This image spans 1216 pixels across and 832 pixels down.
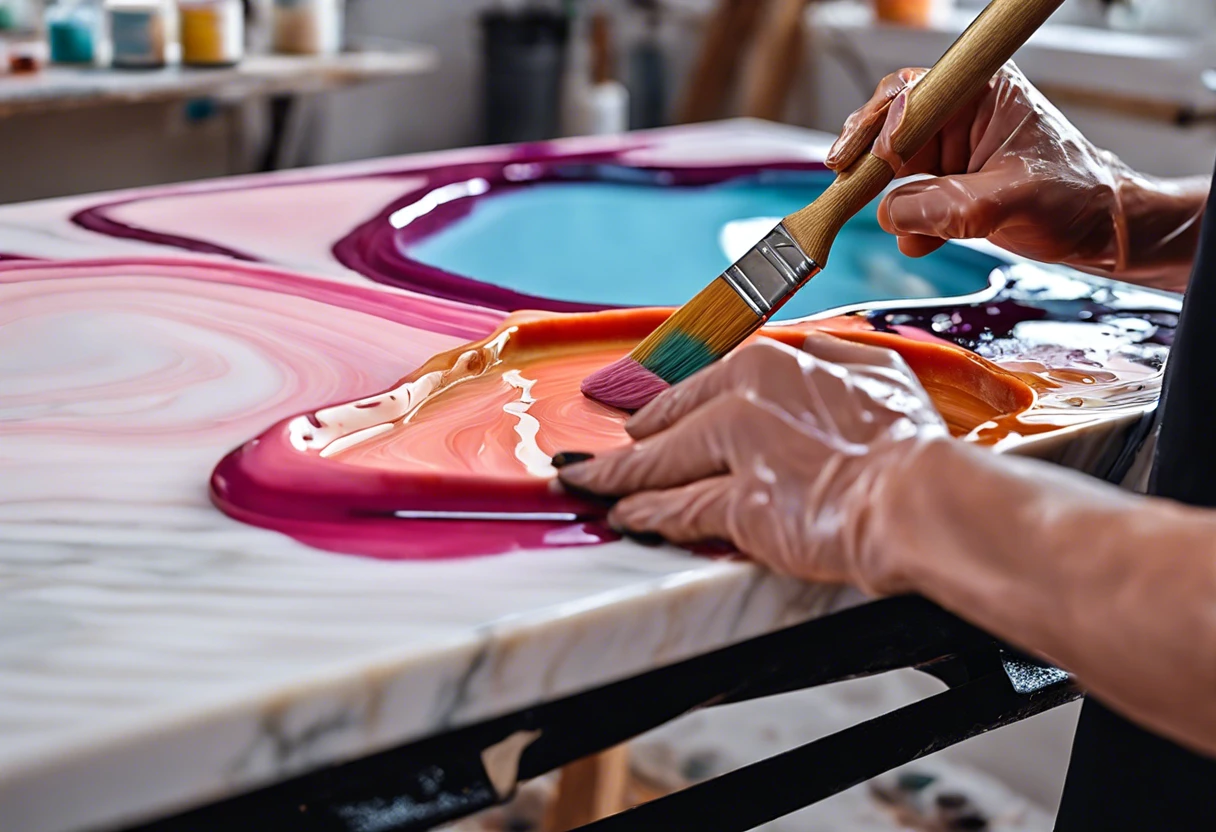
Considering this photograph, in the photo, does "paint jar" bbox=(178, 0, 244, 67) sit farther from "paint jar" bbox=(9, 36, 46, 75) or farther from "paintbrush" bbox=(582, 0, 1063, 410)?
"paintbrush" bbox=(582, 0, 1063, 410)

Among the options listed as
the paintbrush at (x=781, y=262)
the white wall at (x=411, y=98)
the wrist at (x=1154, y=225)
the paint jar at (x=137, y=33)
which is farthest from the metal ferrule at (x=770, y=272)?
the white wall at (x=411, y=98)

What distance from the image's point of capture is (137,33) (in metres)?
2.01

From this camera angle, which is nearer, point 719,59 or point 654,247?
point 654,247

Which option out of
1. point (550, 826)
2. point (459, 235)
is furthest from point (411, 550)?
point (550, 826)

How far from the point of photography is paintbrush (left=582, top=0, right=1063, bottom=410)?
0.66 meters

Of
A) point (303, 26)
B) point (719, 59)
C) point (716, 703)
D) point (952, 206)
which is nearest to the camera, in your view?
point (716, 703)

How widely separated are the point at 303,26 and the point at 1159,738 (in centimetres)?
207

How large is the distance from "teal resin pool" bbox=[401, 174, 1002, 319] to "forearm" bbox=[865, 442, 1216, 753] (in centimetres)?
39

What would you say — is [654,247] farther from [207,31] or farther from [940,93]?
[207,31]

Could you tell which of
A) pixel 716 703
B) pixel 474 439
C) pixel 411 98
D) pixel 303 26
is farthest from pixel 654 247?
pixel 411 98

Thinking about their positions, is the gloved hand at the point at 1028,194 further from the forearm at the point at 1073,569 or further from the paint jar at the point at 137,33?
the paint jar at the point at 137,33

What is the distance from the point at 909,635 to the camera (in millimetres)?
598

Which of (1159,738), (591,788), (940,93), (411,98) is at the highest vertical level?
(940,93)

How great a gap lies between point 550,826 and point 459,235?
642 millimetres
